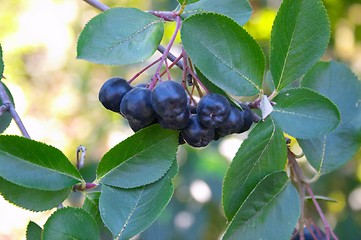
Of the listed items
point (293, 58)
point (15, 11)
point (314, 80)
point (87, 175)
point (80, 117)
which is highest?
point (293, 58)

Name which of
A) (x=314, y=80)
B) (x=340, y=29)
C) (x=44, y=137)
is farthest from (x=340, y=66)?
(x=44, y=137)

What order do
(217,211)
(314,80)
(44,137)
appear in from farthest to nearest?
(44,137) < (217,211) < (314,80)

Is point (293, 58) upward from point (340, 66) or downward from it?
upward

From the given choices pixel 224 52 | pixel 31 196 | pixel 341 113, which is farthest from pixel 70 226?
pixel 341 113

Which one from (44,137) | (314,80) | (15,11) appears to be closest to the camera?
(314,80)

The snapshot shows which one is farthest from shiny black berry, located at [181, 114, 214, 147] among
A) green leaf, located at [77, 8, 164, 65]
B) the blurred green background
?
the blurred green background

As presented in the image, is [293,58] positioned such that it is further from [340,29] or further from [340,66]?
[340,29]

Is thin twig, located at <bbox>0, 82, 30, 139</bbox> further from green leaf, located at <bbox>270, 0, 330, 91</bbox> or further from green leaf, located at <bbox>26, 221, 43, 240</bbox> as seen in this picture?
green leaf, located at <bbox>270, 0, 330, 91</bbox>
